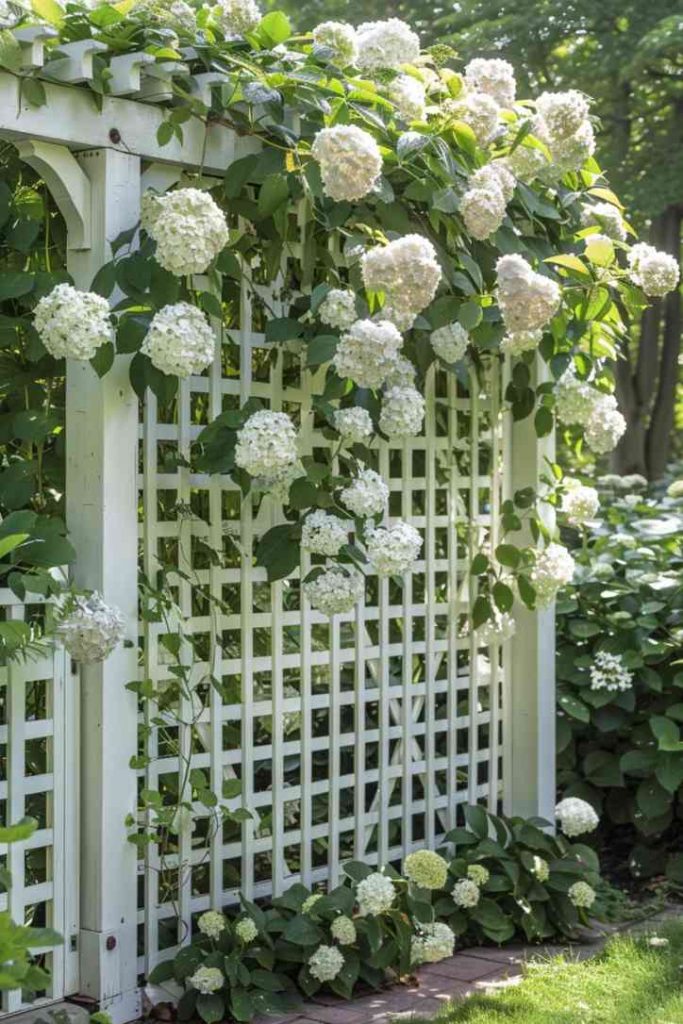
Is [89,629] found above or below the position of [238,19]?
below

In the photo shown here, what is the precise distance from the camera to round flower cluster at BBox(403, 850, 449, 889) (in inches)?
144

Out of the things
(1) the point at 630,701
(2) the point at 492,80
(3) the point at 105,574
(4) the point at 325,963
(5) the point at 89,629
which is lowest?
(4) the point at 325,963

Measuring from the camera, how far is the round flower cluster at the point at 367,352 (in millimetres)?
3125

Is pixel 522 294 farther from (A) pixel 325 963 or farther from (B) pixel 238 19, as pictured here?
(A) pixel 325 963

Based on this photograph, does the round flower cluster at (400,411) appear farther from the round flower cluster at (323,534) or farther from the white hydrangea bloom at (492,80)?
the white hydrangea bloom at (492,80)

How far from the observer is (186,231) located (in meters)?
2.93

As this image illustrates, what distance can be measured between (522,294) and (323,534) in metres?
0.75

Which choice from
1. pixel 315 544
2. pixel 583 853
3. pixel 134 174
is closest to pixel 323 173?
pixel 134 174

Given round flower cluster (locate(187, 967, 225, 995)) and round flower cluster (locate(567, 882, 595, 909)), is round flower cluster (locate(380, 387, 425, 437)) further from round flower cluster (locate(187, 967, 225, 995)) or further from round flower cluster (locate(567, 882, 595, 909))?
round flower cluster (locate(567, 882, 595, 909))

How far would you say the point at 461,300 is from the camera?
A: 11.5ft

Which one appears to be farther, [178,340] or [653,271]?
[653,271]

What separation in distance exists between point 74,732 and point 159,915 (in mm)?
A: 534

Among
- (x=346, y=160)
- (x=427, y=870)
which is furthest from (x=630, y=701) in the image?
(x=346, y=160)

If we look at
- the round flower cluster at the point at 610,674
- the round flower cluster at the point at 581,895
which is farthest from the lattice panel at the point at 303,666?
the round flower cluster at the point at 610,674
